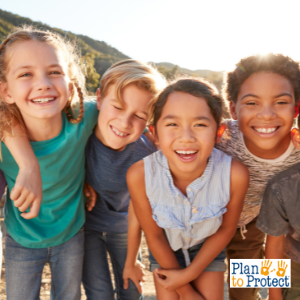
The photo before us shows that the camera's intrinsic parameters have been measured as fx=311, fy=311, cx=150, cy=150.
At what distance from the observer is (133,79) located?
1999 millimetres

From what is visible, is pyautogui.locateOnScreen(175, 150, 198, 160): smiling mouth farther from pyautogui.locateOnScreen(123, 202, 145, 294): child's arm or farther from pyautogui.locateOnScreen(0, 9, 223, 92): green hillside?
pyautogui.locateOnScreen(0, 9, 223, 92): green hillside

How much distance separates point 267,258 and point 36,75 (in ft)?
6.01

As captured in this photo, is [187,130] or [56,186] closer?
[187,130]

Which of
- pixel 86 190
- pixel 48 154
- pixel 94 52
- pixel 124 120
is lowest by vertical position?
pixel 86 190

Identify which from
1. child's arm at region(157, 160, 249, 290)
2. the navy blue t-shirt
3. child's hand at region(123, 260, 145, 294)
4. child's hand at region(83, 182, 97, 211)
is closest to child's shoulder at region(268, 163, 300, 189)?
child's arm at region(157, 160, 249, 290)

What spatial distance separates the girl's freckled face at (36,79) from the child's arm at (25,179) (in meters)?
0.20

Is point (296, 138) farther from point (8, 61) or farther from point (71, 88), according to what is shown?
point (8, 61)

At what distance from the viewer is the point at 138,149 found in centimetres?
223

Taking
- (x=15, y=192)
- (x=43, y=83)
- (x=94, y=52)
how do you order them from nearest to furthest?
1. (x=15, y=192)
2. (x=43, y=83)
3. (x=94, y=52)

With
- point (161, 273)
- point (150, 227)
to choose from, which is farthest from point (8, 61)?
point (161, 273)

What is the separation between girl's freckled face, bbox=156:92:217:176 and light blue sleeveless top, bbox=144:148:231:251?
0.46ft

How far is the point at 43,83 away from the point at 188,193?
3.47 feet

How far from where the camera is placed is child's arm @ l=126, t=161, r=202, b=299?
1839mm

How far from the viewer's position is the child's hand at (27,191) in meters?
1.56
